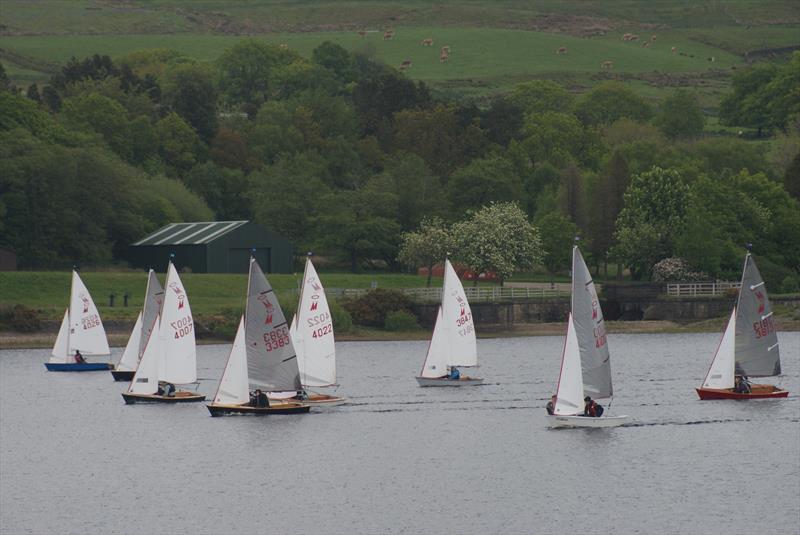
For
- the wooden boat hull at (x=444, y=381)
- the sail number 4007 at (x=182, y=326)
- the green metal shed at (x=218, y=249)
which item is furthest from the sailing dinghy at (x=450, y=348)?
the green metal shed at (x=218, y=249)

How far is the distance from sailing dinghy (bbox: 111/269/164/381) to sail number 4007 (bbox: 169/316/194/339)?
6.80m

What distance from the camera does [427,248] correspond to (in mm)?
136625

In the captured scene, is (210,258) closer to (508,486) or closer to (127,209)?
(127,209)

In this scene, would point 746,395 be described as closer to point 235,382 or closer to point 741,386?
point 741,386

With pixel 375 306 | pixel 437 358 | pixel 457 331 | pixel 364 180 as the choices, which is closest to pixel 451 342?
pixel 457 331

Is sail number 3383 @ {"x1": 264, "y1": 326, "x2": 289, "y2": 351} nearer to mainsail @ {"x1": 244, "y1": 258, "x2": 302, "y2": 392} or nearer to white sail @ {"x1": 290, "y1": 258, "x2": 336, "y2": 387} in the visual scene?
mainsail @ {"x1": 244, "y1": 258, "x2": 302, "y2": 392}

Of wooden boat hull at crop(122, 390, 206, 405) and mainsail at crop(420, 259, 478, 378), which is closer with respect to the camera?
wooden boat hull at crop(122, 390, 206, 405)

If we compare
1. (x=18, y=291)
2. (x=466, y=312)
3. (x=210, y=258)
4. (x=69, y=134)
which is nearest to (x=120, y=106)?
(x=69, y=134)

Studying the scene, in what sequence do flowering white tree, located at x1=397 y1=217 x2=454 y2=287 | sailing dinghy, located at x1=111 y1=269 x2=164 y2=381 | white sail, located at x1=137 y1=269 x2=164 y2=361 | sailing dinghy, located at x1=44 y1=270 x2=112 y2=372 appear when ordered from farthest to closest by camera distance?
flowering white tree, located at x1=397 y1=217 x2=454 y2=287 → sailing dinghy, located at x1=44 y1=270 x2=112 y2=372 → sailing dinghy, located at x1=111 y1=269 x2=164 y2=381 → white sail, located at x1=137 y1=269 x2=164 y2=361

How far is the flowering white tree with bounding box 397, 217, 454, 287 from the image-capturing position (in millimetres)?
136000

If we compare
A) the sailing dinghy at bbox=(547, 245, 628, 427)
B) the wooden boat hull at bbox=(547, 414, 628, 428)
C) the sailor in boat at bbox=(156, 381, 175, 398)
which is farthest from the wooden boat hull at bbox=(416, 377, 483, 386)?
the sailing dinghy at bbox=(547, 245, 628, 427)

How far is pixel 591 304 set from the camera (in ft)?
220

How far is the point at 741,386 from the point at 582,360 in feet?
47.8

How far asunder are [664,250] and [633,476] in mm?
79129
